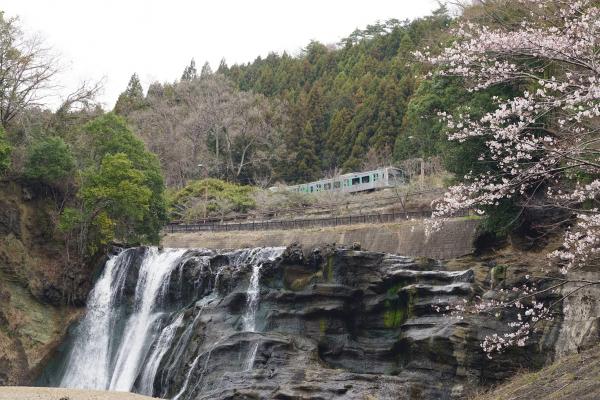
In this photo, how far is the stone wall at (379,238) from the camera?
28.8m

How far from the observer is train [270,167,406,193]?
5334 centimetres

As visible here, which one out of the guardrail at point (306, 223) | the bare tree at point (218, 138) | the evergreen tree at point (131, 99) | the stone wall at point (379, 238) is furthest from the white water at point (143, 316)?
the evergreen tree at point (131, 99)

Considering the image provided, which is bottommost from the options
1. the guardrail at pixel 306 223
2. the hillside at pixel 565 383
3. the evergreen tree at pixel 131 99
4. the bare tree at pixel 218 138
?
the hillside at pixel 565 383

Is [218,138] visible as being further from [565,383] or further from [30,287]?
[565,383]

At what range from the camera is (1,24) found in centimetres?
3525

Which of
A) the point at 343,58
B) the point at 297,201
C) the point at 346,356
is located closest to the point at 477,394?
the point at 346,356

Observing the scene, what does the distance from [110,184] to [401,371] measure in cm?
1918

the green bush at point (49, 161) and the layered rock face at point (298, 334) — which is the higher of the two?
the green bush at point (49, 161)

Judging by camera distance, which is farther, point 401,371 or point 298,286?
point 298,286

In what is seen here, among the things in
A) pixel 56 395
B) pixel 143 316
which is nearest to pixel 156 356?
pixel 143 316

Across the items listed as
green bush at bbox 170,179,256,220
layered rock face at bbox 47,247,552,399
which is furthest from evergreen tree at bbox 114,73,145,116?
layered rock face at bbox 47,247,552,399

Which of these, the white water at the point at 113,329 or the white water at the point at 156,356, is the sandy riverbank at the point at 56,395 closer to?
the white water at the point at 156,356

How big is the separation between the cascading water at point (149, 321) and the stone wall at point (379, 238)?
161 inches

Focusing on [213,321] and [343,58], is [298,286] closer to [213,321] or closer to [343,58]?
[213,321]
